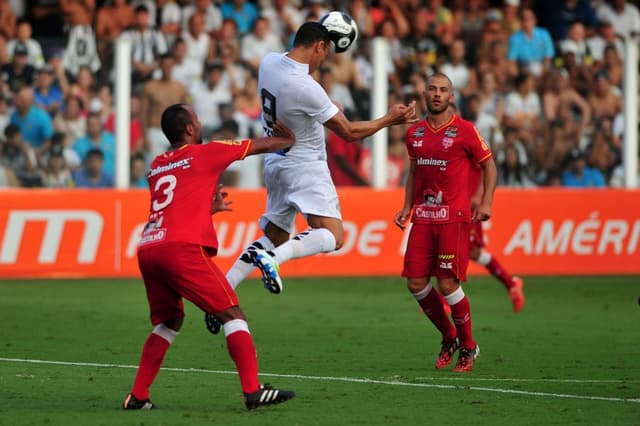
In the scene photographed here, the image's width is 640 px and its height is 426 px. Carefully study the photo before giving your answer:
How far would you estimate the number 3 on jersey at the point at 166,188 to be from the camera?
26.5 ft

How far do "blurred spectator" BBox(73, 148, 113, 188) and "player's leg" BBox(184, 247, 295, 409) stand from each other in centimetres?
999

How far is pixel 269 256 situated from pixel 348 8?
12765 millimetres

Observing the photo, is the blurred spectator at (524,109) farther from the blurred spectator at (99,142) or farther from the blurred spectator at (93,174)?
the blurred spectator at (93,174)

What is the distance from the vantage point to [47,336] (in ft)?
40.5

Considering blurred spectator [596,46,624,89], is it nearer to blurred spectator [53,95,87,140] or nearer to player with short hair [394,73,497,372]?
blurred spectator [53,95,87,140]

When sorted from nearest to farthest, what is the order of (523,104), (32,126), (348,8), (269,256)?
(269,256)
(32,126)
(523,104)
(348,8)

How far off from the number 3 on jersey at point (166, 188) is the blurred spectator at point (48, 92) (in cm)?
980

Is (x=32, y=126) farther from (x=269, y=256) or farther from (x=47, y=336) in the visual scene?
(x=269, y=256)

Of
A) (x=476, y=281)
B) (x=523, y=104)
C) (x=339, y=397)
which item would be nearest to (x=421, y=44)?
(x=523, y=104)

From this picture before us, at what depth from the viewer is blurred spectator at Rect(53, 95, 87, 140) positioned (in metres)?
17.6

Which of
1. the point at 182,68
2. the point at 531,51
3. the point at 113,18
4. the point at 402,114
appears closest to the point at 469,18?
the point at 531,51

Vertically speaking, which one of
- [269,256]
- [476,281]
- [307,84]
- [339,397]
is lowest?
[476,281]

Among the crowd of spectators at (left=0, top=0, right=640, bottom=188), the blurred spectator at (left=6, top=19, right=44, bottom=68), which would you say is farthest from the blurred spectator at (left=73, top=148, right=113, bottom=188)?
the blurred spectator at (left=6, top=19, right=44, bottom=68)

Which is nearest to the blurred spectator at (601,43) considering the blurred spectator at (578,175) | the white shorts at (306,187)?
the blurred spectator at (578,175)
